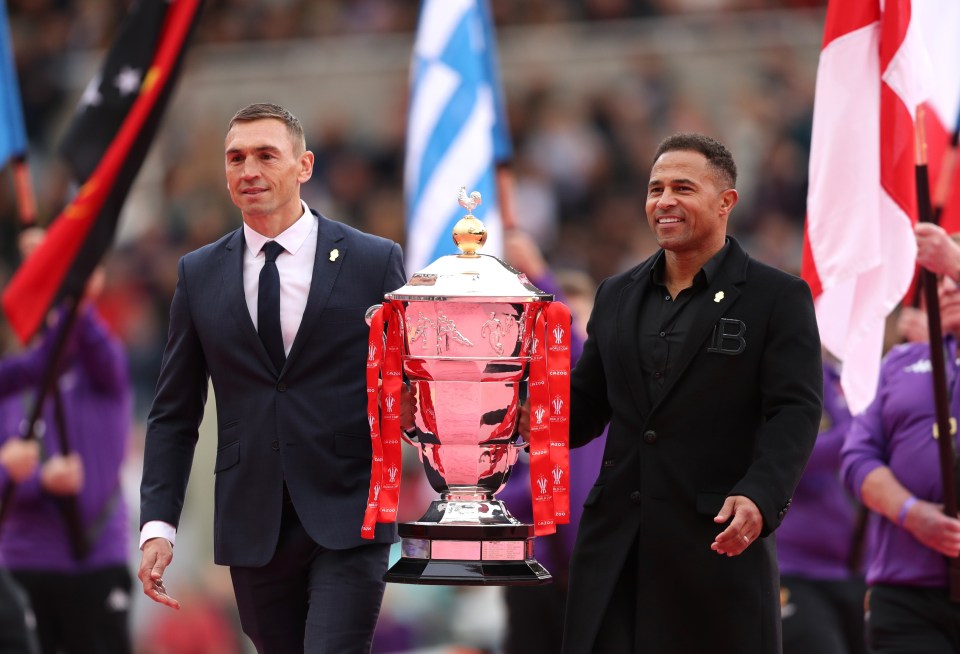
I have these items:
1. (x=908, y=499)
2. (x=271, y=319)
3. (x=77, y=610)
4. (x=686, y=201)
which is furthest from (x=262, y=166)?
(x=77, y=610)

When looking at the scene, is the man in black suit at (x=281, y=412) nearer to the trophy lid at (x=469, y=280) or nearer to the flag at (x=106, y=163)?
the trophy lid at (x=469, y=280)

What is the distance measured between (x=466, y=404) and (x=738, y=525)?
78 centimetres

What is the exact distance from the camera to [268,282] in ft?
16.2

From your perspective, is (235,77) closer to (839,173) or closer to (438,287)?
(839,173)

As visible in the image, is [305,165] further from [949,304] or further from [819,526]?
[819,526]

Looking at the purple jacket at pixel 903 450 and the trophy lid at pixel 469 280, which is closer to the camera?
the trophy lid at pixel 469 280

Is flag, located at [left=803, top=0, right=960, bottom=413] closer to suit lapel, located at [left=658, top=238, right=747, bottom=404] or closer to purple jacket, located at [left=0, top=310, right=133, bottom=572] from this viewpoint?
suit lapel, located at [left=658, top=238, right=747, bottom=404]

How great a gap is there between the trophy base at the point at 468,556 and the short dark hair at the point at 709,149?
1076 mm

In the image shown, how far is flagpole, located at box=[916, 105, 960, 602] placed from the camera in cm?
588

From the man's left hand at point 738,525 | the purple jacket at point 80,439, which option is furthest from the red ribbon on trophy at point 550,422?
the purple jacket at point 80,439

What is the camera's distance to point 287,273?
4.98 m

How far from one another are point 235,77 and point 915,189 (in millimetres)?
10686

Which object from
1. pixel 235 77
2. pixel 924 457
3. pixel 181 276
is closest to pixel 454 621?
pixel 924 457

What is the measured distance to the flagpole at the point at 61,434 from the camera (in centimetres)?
770
